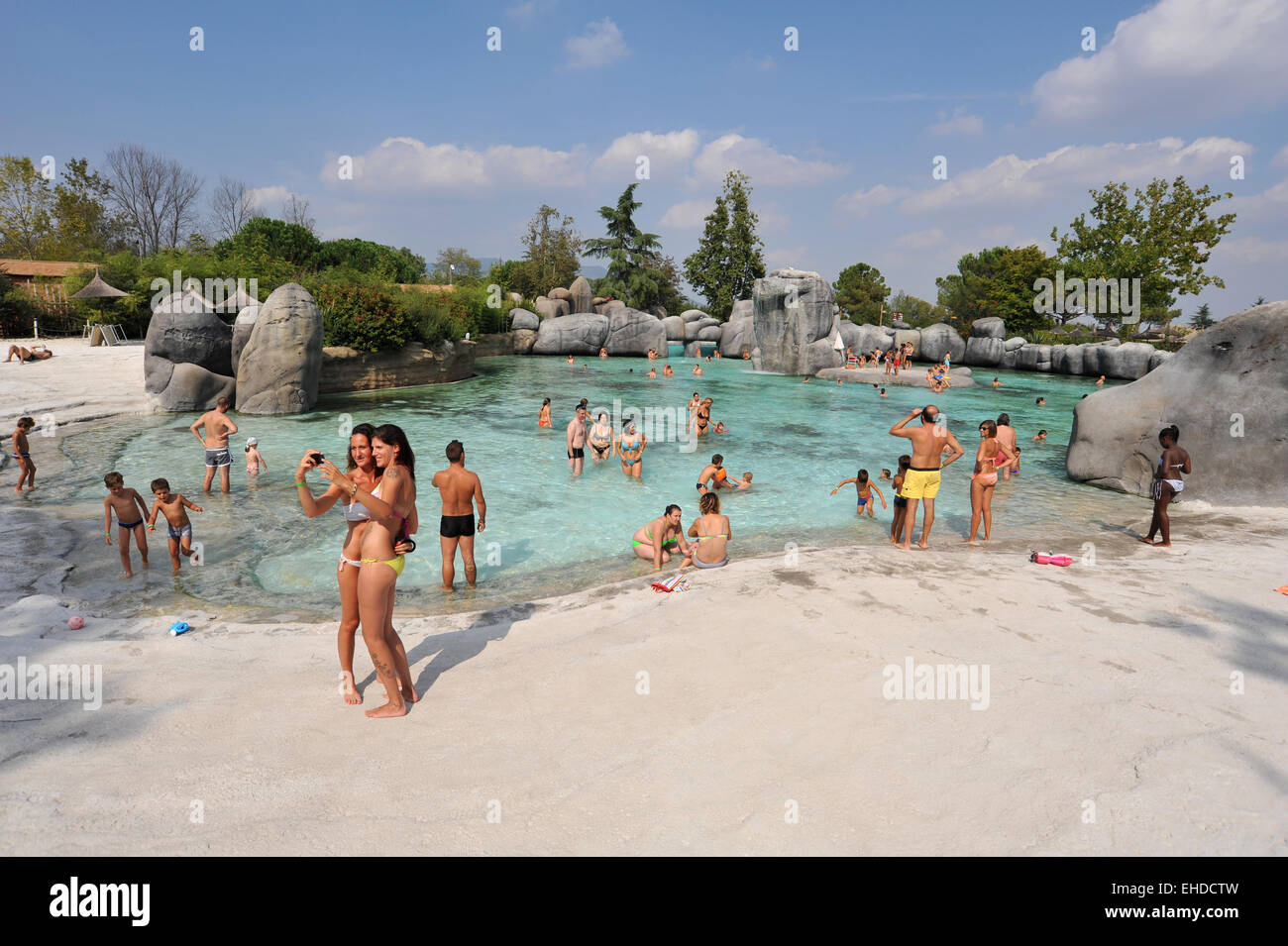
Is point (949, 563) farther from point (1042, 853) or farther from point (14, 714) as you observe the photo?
point (14, 714)

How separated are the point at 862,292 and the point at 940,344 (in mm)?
18172

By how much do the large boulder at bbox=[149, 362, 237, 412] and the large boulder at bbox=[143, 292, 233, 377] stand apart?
0.37 m

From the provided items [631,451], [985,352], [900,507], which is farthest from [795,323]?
[900,507]

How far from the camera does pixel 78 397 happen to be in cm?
1662

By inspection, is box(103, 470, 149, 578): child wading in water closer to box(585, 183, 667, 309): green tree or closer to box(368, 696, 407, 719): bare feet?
box(368, 696, 407, 719): bare feet

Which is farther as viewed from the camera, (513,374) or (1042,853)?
(513,374)

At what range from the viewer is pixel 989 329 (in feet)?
133

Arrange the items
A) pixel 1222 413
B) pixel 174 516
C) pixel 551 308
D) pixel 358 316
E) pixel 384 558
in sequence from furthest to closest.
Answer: pixel 551 308, pixel 358 316, pixel 1222 413, pixel 174 516, pixel 384 558

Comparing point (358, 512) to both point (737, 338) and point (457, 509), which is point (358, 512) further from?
point (737, 338)

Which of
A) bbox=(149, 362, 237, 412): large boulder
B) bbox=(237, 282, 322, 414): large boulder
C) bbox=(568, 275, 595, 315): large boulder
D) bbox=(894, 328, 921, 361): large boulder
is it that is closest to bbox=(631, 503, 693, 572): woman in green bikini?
bbox=(237, 282, 322, 414): large boulder

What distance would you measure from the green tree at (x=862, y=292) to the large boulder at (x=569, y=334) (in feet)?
87.5

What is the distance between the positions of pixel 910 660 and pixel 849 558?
274cm

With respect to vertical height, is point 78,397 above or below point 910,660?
above
